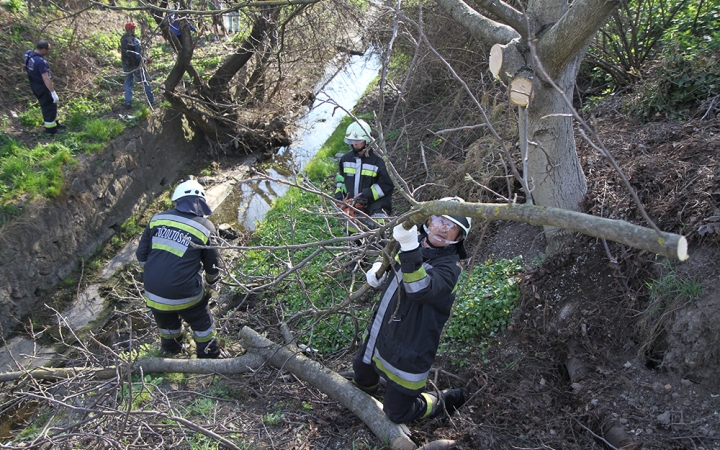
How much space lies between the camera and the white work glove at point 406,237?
9.53ft

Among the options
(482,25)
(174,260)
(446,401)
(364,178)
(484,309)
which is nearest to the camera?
(446,401)

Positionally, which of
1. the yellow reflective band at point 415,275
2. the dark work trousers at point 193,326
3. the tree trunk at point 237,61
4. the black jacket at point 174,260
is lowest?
the dark work trousers at point 193,326

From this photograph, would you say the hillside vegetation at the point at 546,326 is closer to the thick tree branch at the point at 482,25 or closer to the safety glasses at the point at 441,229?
the safety glasses at the point at 441,229

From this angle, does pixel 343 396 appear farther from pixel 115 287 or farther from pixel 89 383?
pixel 115 287

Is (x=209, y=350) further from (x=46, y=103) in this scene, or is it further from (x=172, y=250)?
(x=46, y=103)

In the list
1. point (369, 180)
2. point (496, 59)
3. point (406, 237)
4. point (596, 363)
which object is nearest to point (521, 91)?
point (496, 59)

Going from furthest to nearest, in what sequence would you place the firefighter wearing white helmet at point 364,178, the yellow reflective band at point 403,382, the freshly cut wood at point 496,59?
the firefighter wearing white helmet at point 364,178 < the freshly cut wood at point 496,59 < the yellow reflective band at point 403,382

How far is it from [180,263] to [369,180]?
2.33m

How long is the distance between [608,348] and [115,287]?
19.8ft

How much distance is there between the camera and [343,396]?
3.56 metres

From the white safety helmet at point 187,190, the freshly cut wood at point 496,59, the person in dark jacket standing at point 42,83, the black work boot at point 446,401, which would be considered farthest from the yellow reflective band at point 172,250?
the person in dark jacket standing at point 42,83

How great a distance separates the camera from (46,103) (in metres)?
7.63

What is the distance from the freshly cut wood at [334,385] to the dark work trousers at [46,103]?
5.80m

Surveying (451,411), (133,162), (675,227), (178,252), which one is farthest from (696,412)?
(133,162)
